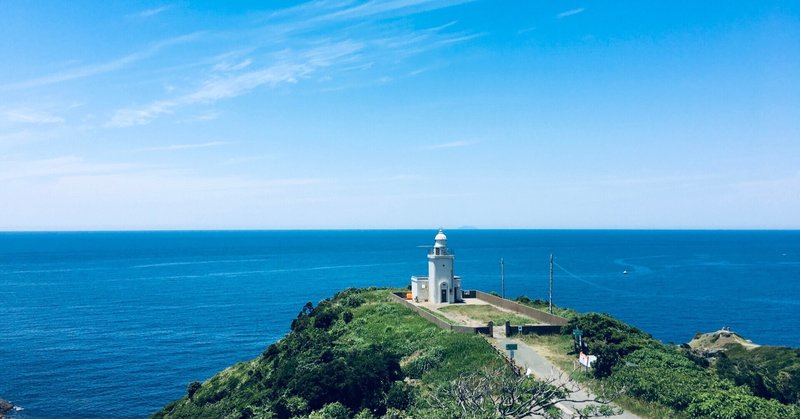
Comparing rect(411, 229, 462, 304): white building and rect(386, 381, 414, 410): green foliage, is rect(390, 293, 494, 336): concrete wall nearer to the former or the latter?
rect(411, 229, 462, 304): white building

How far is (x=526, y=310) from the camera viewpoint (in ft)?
152

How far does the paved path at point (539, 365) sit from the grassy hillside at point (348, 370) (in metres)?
1.63

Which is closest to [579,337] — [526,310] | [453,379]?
[453,379]

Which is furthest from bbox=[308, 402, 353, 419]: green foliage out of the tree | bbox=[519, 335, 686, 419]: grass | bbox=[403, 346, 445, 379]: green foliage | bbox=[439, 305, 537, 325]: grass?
bbox=[439, 305, 537, 325]: grass

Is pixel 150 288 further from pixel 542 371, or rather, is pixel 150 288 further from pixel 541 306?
pixel 542 371

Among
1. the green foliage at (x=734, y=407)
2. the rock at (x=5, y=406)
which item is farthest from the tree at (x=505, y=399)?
the rock at (x=5, y=406)

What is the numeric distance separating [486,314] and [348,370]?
817 inches

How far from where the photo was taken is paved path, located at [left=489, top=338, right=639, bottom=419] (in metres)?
24.9

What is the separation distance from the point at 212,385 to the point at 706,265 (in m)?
163

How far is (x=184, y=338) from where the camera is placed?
70188mm

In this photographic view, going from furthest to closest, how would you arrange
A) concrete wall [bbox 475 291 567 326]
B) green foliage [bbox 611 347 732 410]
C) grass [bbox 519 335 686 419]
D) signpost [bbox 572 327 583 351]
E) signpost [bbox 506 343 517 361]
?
concrete wall [bbox 475 291 567 326]
signpost [bbox 572 327 583 351]
signpost [bbox 506 343 517 361]
green foliage [bbox 611 347 732 410]
grass [bbox 519 335 686 419]

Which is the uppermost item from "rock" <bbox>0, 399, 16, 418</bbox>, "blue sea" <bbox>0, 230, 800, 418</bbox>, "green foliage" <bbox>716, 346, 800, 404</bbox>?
"green foliage" <bbox>716, 346, 800, 404</bbox>

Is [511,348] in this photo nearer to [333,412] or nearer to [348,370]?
[348,370]

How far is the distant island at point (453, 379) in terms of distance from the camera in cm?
2247
